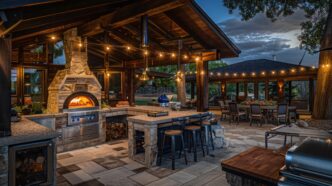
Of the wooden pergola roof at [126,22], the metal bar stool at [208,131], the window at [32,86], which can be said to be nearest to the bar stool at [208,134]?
the metal bar stool at [208,131]

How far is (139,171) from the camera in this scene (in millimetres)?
4191

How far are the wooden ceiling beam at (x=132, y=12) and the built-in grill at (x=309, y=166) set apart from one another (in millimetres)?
3289

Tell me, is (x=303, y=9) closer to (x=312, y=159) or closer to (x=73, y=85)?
(x=73, y=85)

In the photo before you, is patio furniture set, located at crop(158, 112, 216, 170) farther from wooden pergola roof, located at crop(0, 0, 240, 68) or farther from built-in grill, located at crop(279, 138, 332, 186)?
built-in grill, located at crop(279, 138, 332, 186)

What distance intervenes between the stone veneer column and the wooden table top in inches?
106

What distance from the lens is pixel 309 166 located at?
47.8 inches

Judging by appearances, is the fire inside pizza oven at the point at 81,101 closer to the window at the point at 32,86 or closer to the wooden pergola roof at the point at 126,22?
the wooden pergola roof at the point at 126,22

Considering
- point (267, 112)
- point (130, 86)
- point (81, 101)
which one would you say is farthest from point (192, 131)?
point (267, 112)

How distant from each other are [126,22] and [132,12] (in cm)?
40

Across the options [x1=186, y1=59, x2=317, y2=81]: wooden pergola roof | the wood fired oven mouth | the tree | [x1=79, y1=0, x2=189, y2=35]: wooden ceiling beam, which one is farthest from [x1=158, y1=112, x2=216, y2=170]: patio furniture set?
[x1=186, y1=59, x2=317, y2=81]: wooden pergola roof

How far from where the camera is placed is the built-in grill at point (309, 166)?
3.78ft

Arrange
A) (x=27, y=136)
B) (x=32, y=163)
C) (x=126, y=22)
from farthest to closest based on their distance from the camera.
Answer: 1. (x=126, y=22)
2. (x=32, y=163)
3. (x=27, y=136)

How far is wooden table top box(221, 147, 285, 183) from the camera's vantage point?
187 cm

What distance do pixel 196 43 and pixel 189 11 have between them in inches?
56.2
